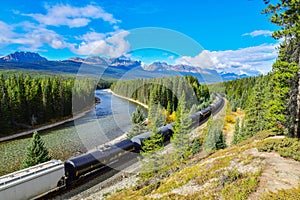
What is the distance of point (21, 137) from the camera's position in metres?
40.9

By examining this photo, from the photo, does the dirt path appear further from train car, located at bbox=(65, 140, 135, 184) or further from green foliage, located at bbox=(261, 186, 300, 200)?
train car, located at bbox=(65, 140, 135, 184)

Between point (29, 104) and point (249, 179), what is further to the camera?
point (29, 104)

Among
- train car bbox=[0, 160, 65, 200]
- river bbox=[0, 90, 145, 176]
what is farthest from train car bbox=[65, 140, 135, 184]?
river bbox=[0, 90, 145, 176]

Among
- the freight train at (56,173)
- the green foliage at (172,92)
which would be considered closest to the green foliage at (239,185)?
the freight train at (56,173)

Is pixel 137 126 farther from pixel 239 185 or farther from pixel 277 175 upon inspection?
pixel 277 175

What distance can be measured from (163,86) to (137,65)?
33.2 m

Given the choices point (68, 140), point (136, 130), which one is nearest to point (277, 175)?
point (136, 130)

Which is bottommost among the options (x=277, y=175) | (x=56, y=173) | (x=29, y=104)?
(x=56, y=173)

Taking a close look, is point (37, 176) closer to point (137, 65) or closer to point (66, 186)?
point (66, 186)

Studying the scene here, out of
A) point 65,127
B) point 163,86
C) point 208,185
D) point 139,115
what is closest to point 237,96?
point 163,86

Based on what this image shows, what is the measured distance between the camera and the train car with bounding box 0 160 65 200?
1466 centimetres

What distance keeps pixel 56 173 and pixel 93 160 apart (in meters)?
3.72

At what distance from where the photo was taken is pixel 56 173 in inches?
709

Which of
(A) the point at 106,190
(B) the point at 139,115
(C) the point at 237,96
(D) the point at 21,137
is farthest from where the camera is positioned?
(C) the point at 237,96
